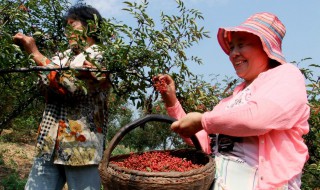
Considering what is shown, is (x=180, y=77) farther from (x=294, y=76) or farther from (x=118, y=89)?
(x=294, y=76)

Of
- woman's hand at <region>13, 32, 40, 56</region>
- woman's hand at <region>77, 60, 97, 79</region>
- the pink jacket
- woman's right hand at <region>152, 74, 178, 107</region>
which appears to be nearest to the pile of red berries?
the pink jacket

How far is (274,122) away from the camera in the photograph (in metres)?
1.38

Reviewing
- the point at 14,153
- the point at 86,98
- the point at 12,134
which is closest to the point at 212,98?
the point at 86,98

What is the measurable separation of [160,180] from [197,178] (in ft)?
0.47

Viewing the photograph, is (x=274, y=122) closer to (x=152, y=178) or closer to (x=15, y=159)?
(x=152, y=178)

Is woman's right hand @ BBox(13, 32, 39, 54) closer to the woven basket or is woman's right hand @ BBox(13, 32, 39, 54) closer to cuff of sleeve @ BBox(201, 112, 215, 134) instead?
the woven basket

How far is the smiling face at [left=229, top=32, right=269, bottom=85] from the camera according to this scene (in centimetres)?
165

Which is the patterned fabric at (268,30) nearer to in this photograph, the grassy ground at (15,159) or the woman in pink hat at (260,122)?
the woman in pink hat at (260,122)

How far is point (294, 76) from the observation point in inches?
58.2

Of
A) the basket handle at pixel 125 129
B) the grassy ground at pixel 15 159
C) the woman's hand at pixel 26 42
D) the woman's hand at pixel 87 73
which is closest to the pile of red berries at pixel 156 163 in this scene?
the basket handle at pixel 125 129

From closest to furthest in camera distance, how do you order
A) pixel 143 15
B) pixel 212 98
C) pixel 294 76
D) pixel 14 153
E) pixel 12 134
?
1. pixel 294 76
2. pixel 143 15
3. pixel 212 98
4. pixel 14 153
5. pixel 12 134

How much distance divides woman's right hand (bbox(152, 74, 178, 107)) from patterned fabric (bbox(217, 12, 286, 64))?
51 centimetres

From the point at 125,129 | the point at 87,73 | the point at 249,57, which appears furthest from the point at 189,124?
the point at 87,73

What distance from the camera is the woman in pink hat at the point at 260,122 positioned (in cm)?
140
